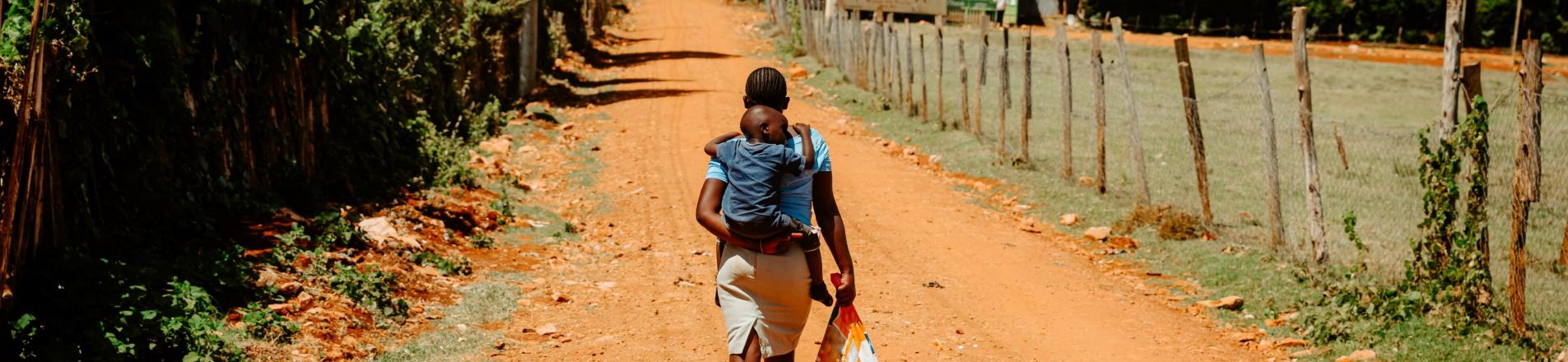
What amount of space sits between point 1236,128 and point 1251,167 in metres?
0.88

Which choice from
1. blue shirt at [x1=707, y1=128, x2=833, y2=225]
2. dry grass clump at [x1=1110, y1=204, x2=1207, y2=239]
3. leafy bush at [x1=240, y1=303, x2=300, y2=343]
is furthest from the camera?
dry grass clump at [x1=1110, y1=204, x2=1207, y2=239]

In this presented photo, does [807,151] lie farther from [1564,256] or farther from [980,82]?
[980,82]

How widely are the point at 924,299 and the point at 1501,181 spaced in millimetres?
4423

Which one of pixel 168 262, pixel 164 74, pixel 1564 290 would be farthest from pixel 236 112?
pixel 1564 290

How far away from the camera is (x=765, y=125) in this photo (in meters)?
4.31

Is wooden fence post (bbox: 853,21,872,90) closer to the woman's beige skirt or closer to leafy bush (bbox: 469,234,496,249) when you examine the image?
leafy bush (bbox: 469,234,496,249)

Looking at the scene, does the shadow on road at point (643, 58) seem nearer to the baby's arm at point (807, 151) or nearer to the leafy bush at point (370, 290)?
the leafy bush at point (370, 290)

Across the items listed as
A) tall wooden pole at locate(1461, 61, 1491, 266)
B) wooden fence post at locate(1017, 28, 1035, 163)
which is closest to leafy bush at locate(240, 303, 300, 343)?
tall wooden pole at locate(1461, 61, 1491, 266)

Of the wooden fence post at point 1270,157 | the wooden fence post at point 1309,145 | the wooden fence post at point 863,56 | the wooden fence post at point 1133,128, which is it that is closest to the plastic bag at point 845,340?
the wooden fence post at point 1309,145

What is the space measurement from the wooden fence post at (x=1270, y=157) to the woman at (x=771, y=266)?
18.3 ft

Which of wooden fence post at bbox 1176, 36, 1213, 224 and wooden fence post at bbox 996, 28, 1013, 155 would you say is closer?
wooden fence post at bbox 1176, 36, 1213, 224

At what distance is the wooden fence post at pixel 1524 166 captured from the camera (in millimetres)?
6797

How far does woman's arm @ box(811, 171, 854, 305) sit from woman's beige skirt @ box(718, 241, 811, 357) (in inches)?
4.8

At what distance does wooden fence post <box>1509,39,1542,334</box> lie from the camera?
22.3ft
